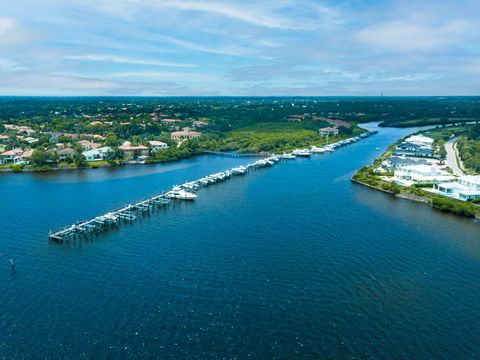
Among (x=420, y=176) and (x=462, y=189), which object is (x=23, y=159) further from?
(x=462, y=189)

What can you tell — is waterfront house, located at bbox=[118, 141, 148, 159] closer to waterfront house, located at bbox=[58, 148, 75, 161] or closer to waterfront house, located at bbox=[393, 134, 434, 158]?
waterfront house, located at bbox=[58, 148, 75, 161]

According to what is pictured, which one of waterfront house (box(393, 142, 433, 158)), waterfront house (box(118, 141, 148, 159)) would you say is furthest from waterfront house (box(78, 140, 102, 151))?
waterfront house (box(393, 142, 433, 158))

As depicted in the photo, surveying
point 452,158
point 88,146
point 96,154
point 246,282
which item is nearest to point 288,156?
point 452,158

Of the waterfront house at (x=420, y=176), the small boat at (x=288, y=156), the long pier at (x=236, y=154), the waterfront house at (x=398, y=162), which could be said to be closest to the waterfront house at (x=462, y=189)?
the waterfront house at (x=420, y=176)

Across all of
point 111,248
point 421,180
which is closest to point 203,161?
point 421,180

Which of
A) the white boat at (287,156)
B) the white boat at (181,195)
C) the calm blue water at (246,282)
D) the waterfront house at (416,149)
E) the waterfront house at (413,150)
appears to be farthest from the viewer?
the white boat at (287,156)

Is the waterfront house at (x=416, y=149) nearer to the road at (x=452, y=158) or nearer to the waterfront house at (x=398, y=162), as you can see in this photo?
the road at (x=452, y=158)

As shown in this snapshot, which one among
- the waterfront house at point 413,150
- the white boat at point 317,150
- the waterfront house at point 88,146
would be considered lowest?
the white boat at point 317,150
